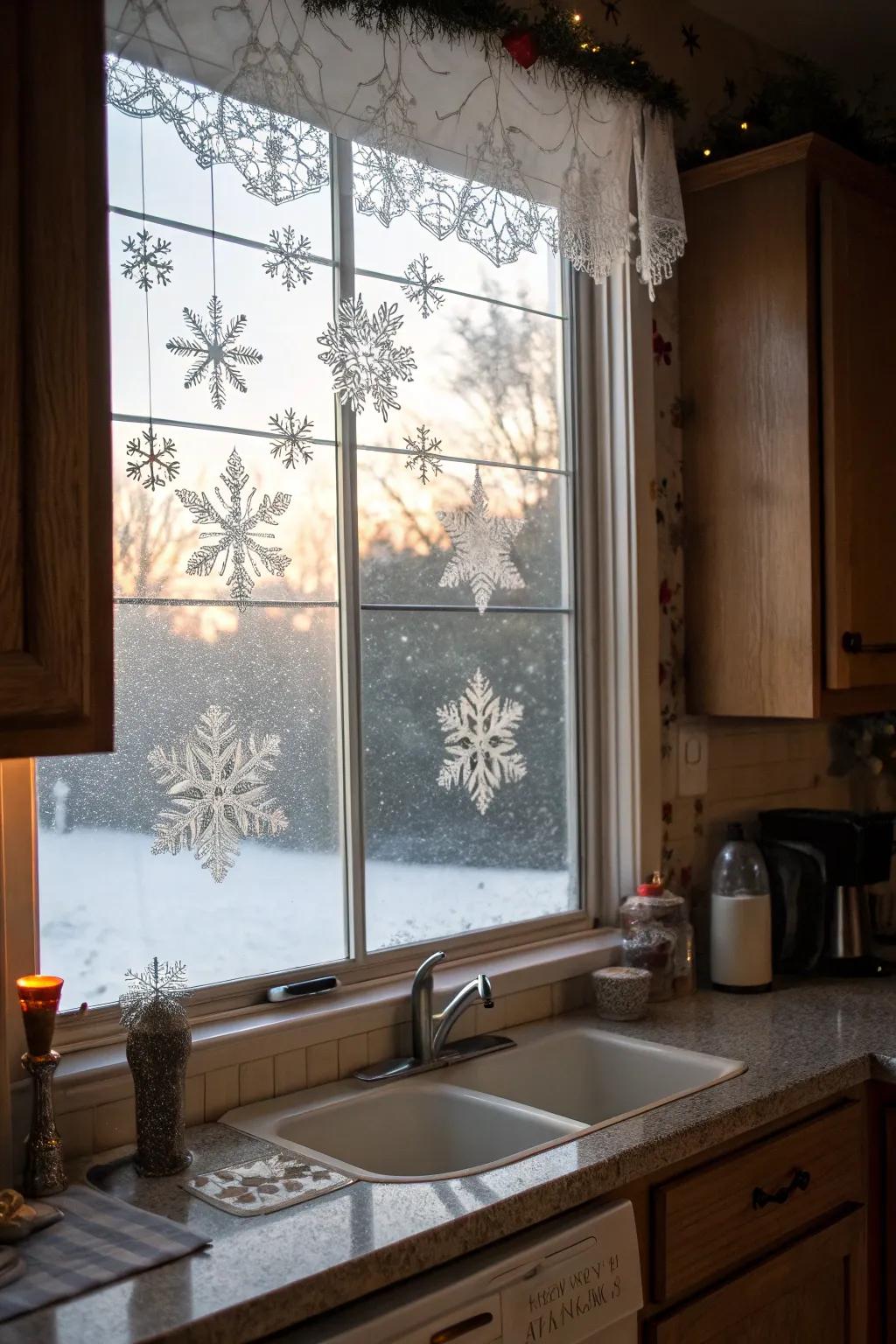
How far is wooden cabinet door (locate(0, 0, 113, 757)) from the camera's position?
4.14ft

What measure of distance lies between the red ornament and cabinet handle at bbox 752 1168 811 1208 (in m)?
1.78

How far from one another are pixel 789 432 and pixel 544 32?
816 millimetres

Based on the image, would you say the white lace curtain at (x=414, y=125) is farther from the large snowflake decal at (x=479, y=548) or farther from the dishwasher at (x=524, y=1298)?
the dishwasher at (x=524, y=1298)

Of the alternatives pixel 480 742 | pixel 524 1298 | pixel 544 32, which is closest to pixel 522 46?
pixel 544 32

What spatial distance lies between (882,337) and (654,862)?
1109 mm

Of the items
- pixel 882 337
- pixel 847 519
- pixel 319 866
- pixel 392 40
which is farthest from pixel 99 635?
pixel 882 337

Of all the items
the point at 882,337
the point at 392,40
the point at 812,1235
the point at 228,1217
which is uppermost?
the point at 392,40

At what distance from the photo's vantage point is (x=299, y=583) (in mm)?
1980

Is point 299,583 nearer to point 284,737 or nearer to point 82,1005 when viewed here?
point 284,737

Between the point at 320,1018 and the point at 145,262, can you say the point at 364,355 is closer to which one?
the point at 145,262

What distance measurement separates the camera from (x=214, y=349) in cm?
183

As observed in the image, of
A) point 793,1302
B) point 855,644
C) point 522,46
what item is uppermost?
point 522,46

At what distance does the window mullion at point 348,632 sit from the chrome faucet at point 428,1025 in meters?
0.15

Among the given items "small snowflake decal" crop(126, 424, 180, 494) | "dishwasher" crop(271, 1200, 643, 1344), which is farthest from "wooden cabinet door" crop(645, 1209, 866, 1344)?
"small snowflake decal" crop(126, 424, 180, 494)
